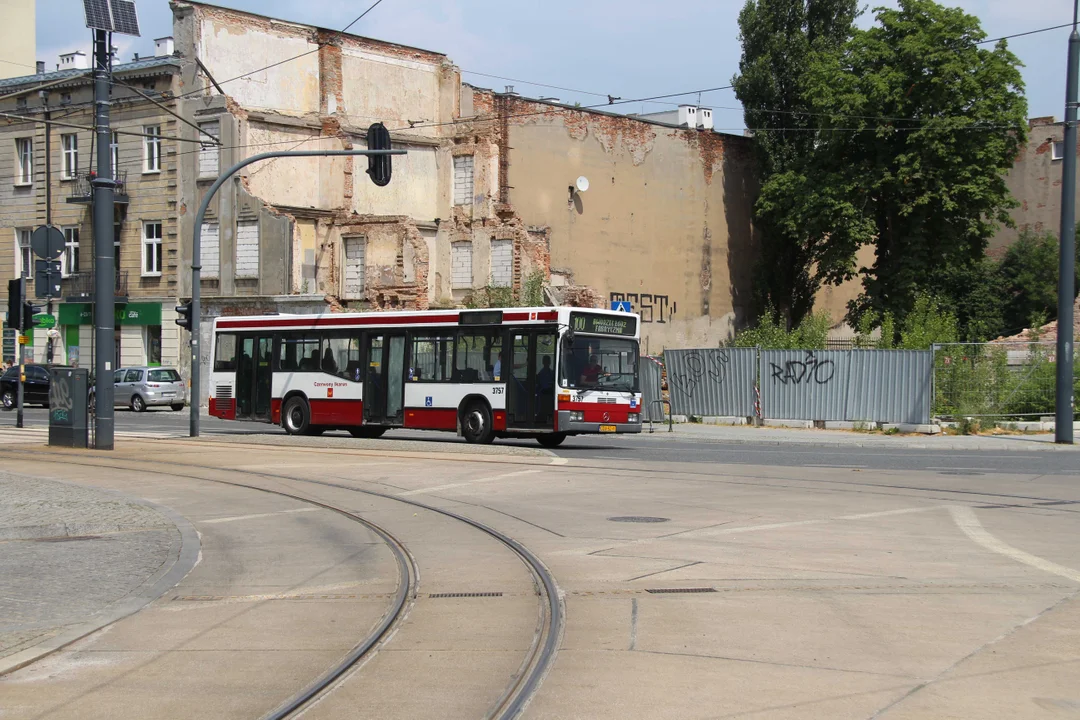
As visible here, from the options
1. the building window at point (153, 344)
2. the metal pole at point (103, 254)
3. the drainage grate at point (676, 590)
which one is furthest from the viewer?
the building window at point (153, 344)

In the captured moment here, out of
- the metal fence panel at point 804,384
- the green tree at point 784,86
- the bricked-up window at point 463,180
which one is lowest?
the metal fence panel at point 804,384

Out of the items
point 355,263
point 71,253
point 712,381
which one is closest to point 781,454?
point 712,381

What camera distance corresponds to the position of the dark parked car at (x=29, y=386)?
4500 cm

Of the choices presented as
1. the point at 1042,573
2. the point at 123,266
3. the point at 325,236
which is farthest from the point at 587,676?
the point at 123,266

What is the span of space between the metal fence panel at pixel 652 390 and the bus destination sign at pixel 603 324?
9815 millimetres

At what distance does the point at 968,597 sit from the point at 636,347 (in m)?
17.7

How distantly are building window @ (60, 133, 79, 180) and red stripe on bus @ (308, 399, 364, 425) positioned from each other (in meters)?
26.7

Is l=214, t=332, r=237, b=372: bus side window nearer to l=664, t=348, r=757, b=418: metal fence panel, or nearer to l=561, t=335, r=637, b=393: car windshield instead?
l=561, t=335, r=637, b=393: car windshield

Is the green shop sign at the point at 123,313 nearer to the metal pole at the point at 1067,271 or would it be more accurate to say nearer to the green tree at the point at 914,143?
the green tree at the point at 914,143

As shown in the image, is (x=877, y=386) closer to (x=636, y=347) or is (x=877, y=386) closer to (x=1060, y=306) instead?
(x=1060, y=306)

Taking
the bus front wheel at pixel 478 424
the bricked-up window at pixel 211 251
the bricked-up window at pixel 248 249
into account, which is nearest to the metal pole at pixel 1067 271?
the bus front wheel at pixel 478 424

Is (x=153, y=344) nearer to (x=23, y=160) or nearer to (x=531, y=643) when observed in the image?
(x=23, y=160)

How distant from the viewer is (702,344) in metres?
55.4

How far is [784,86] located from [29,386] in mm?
32385
